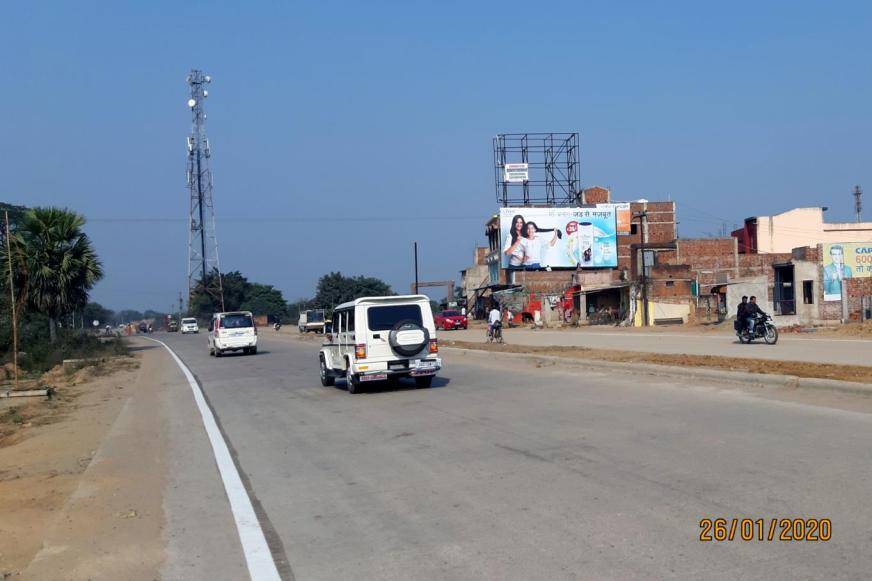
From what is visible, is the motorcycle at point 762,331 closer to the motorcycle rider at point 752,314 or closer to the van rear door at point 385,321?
the motorcycle rider at point 752,314

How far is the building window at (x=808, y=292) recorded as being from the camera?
A: 4728cm

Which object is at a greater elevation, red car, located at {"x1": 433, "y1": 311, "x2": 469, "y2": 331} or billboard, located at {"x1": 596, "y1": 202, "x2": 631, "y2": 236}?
billboard, located at {"x1": 596, "y1": 202, "x2": 631, "y2": 236}

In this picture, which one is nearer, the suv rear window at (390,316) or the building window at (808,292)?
the suv rear window at (390,316)

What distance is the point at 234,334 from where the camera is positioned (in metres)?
36.9

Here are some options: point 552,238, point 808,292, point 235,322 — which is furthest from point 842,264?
point 235,322

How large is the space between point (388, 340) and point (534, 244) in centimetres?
5949

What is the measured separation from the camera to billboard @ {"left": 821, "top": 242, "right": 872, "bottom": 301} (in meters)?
46.9

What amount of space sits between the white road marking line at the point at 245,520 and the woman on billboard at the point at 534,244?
6407cm

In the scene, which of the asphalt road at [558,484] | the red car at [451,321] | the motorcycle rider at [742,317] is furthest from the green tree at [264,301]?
the asphalt road at [558,484]

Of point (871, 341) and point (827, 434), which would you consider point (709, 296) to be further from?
point (827, 434)

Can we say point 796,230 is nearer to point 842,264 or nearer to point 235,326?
point 842,264

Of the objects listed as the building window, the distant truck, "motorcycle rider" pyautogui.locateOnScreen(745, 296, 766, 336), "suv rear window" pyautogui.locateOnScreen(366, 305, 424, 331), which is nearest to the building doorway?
the building window

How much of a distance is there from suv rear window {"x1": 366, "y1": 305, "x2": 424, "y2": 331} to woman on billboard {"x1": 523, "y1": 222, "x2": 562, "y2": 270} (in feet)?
191

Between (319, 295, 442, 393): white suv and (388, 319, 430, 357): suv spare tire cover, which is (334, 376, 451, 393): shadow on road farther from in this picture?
(388, 319, 430, 357): suv spare tire cover
